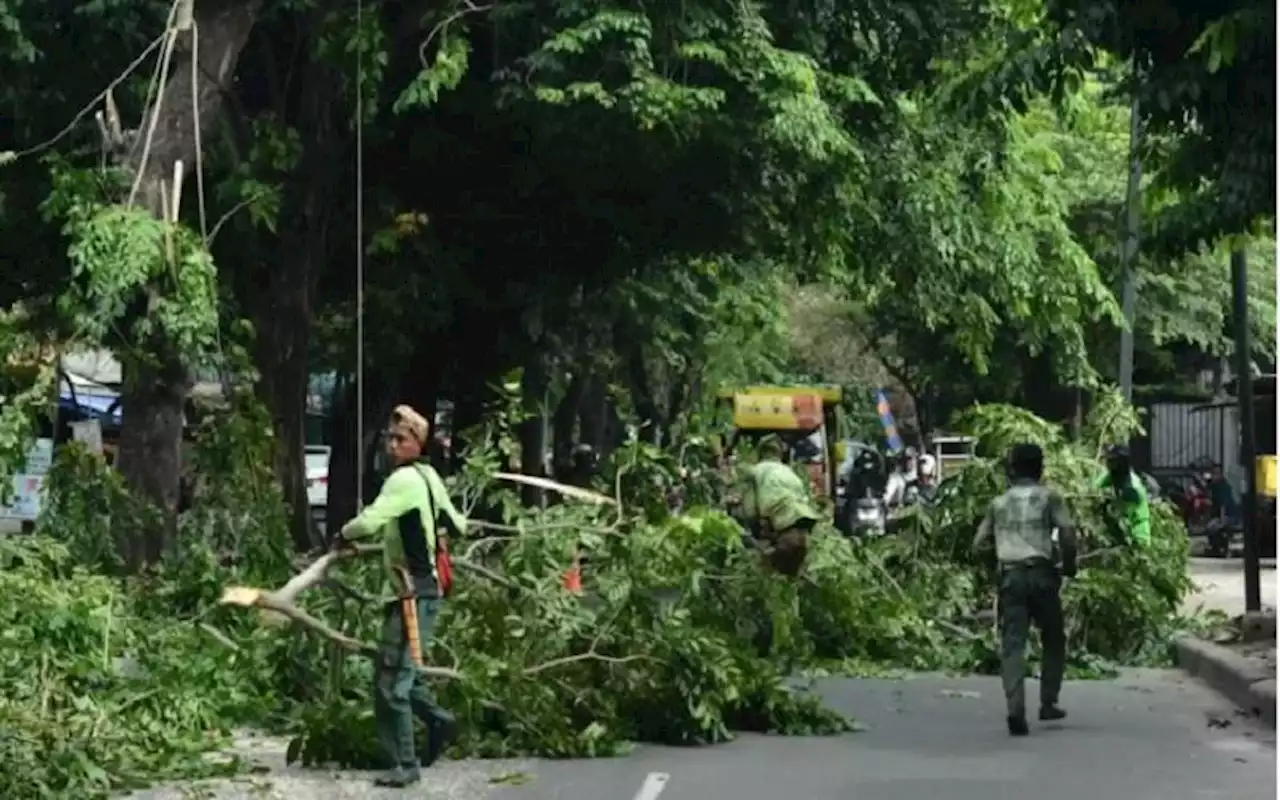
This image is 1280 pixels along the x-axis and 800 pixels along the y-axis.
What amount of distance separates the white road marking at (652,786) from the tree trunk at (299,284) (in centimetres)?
1242

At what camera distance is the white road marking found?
10398mm

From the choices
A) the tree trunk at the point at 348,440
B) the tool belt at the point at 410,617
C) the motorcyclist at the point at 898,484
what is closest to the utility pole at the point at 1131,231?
the tool belt at the point at 410,617

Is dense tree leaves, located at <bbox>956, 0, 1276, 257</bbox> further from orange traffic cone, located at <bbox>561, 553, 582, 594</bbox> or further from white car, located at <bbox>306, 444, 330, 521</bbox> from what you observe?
white car, located at <bbox>306, 444, 330, 521</bbox>

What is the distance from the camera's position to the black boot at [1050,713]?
1351cm

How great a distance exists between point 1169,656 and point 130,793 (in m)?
10.3

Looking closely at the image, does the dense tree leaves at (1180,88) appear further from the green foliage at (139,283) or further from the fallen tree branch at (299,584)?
the green foliage at (139,283)

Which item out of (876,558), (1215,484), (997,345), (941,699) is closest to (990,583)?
(876,558)

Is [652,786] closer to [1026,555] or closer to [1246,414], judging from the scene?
[1026,555]

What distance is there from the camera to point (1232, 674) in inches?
603

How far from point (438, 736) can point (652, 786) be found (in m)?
1.12

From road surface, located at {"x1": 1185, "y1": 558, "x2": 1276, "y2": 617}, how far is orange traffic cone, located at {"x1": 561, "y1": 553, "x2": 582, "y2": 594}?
8870 mm

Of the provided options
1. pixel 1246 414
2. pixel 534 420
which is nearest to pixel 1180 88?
pixel 1246 414

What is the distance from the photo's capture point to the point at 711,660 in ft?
40.8

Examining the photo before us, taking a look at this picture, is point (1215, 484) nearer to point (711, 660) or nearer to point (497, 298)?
point (497, 298)
